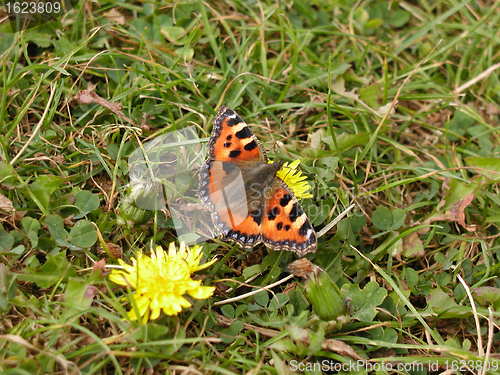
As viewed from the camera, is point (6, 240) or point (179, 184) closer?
point (6, 240)

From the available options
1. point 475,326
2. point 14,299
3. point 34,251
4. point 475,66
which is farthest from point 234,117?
point 475,66

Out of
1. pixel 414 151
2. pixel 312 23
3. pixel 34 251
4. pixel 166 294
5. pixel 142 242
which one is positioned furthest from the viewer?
pixel 312 23

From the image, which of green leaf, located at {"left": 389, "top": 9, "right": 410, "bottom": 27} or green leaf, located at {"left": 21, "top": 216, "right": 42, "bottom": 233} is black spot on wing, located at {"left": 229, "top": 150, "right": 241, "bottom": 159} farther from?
green leaf, located at {"left": 389, "top": 9, "right": 410, "bottom": 27}

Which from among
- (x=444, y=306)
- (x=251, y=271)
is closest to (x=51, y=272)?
(x=251, y=271)

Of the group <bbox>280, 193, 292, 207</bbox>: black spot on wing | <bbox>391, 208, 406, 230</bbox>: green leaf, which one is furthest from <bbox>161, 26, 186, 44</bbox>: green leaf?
<bbox>391, 208, 406, 230</bbox>: green leaf

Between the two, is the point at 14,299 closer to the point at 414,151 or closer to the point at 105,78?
the point at 105,78

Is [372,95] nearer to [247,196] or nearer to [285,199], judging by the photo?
[285,199]
